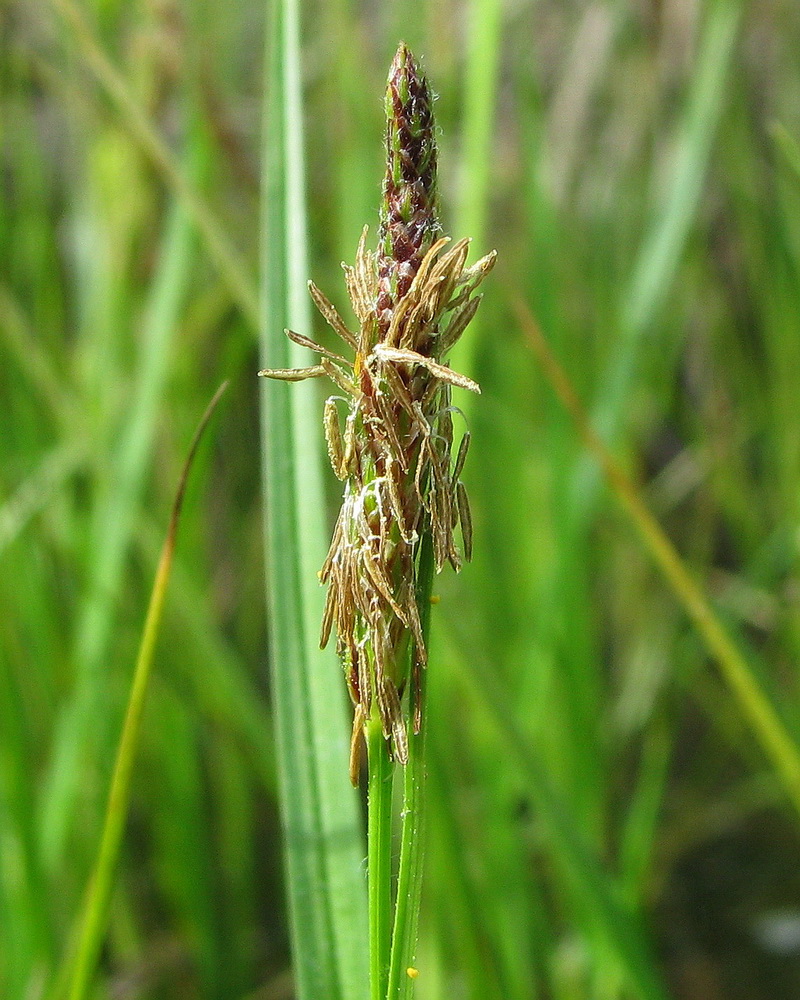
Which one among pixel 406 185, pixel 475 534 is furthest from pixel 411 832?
pixel 475 534

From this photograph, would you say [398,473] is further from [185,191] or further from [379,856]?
[185,191]

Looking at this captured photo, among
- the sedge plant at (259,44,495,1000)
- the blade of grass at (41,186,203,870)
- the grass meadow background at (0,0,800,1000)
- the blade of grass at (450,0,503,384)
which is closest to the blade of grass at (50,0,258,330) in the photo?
the grass meadow background at (0,0,800,1000)

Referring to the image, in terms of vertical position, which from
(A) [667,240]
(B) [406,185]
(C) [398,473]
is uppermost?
(A) [667,240]

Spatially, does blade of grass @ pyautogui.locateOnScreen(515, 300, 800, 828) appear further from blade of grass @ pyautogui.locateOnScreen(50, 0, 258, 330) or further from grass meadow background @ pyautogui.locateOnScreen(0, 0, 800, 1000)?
blade of grass @ pyautogui.locateOnScreen(50, 0, 258, 330)

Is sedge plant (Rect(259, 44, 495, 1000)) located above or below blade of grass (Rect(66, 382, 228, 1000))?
above

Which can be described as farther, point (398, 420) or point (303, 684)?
point (303, 684)

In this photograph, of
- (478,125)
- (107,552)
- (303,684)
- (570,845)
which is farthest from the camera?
(107,552)

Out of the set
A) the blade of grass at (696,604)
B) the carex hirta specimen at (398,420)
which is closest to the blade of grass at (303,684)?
the carex hirta specimen at (398,420)
